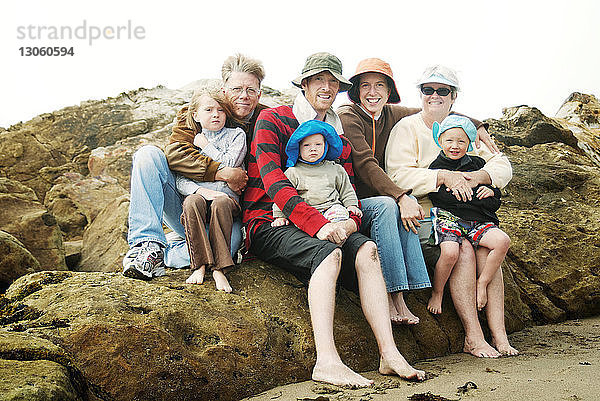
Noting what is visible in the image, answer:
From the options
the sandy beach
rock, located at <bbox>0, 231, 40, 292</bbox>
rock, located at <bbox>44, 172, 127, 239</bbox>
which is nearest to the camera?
the sandy beach

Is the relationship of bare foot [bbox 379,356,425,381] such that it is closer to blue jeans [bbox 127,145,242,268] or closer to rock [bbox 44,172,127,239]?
blue jeans [bbox 127,145,242,268]

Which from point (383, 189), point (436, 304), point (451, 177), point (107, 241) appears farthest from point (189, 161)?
point (107, 241)

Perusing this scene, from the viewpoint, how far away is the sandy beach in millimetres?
2750

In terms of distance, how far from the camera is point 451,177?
171 inches

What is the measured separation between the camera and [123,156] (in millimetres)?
10852

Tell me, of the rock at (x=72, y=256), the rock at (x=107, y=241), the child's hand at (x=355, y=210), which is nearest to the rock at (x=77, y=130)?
the rock at (x=72, y=256)

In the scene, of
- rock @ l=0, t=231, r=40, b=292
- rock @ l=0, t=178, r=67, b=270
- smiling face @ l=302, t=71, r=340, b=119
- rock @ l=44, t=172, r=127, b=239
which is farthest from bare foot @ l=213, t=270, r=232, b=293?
rock @ l=44, t=172, r=127, b=239

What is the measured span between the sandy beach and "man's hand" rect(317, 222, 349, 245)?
0.84m

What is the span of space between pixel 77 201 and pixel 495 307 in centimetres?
772

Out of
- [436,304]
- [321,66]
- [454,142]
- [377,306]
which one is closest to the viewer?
[377,306]

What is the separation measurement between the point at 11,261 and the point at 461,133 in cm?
490

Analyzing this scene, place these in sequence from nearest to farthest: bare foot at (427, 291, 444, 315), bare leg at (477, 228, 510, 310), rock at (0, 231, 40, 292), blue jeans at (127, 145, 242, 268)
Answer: blue jeans at (127, 145, 242, 268)
bare leg at (477, 228, 510, 310)
bare foot at (427, 291, 444, 315)
rock at (0, 231, 40, 292)

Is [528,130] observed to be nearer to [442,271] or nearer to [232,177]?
[442,271]

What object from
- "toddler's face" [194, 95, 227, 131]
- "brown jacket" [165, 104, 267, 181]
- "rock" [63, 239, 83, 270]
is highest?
"toddler's face" [194, 95, 227, 131]
